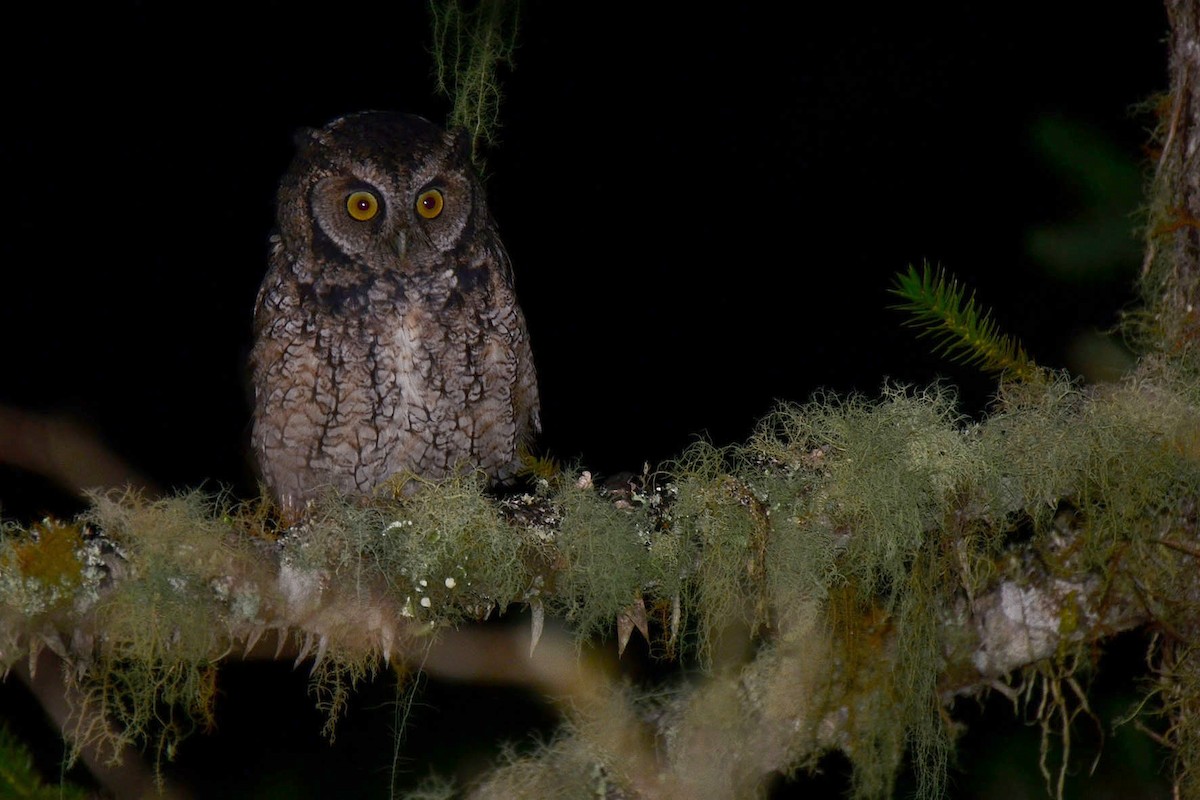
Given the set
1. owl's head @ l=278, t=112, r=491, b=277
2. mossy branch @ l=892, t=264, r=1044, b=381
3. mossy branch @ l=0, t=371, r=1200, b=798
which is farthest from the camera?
owl's head @ l=278, t=112, r=491, b=277

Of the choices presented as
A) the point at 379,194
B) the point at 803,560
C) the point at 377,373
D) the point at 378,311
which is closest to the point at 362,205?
the point at 379,194

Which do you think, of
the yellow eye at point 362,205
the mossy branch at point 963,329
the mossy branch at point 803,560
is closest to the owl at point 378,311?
the yellow eye at point 362,205

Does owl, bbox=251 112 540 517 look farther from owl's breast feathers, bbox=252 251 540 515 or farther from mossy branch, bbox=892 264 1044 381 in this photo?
mossy branch, bbox=892 264 1044 381

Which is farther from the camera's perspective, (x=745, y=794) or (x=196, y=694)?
(x=745, y=794)

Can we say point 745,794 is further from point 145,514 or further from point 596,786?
point 145,514

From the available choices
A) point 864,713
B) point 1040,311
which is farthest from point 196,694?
point 1040,311

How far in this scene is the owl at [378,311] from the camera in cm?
231

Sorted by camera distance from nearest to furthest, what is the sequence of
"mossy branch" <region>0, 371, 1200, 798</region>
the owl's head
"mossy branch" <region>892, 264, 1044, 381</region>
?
"mossy branch" <region>0, 371, 1200, 798</region> → "mossy branch" <region>892, 264, 1044, 381</region> → the owl's head

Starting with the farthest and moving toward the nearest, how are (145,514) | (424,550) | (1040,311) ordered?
1. (1040,311)
2. (424,550)
3. (145,514)

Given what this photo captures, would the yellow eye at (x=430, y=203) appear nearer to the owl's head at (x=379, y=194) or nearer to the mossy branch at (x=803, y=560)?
the owl's head at (x=379, y=194)

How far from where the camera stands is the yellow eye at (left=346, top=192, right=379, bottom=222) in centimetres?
229

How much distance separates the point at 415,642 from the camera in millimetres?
1714

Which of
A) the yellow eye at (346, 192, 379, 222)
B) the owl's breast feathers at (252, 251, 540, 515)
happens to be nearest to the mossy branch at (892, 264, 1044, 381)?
the owl's breast feathers at (252, 251, 540, 515)

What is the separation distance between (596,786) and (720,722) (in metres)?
0.23
